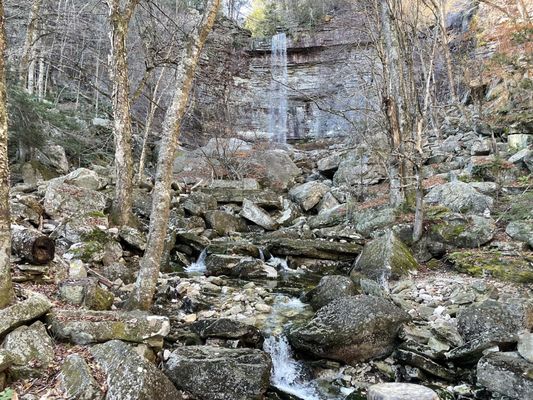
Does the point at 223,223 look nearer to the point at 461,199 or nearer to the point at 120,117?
the point at 120,117

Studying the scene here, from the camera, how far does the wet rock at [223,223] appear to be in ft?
36.8

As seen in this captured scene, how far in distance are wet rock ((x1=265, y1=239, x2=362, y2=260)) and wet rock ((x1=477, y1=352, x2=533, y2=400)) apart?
4960 millimetres

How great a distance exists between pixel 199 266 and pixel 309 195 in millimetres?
6558

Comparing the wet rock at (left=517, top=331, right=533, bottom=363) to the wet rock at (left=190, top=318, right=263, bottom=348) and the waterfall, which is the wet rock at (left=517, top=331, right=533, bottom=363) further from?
the waterfall

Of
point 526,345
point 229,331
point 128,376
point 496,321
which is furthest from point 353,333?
point 128,376

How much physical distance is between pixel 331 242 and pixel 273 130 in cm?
1716

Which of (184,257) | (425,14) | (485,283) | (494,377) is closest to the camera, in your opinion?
(494,377)

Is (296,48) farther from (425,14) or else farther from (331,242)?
(331,242)

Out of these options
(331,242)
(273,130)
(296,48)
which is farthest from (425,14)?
(331,242)

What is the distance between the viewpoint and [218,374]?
3912mm

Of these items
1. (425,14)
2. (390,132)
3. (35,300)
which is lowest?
(35,300)

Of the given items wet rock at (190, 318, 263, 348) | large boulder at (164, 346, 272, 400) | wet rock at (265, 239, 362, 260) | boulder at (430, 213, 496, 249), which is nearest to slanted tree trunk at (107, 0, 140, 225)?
wet rock at (265, 239, 362, 260)

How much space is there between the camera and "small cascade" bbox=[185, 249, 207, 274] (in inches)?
325

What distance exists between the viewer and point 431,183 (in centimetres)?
1177
